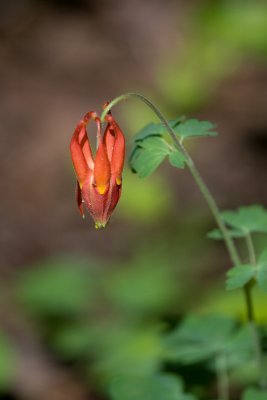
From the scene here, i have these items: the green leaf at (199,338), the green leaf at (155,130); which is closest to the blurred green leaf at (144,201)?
the green leaf at (199,338)

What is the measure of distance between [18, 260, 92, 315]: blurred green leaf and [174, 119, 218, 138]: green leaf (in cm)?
249

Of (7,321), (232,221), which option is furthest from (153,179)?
(232,221)

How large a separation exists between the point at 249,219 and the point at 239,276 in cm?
35

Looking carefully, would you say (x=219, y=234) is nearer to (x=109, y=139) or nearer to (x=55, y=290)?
(x=109, y=139)

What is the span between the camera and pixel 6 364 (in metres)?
4.50

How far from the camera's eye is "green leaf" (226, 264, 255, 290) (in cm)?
228

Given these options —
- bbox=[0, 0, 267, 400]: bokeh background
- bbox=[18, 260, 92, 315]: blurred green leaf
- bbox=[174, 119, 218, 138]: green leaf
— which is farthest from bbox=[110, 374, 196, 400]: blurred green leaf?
bbox=[18, 260, 92, 315]: blurred green leaf

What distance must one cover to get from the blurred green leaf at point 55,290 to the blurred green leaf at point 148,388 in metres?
2.13

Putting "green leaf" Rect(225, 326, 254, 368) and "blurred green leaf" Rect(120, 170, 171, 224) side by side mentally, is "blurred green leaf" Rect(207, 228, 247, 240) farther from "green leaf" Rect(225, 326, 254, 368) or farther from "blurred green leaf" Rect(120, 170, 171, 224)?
"blurred green leaf" Rect(120, 170, 171, 224)

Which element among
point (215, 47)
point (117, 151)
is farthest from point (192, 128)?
point (215, 47)

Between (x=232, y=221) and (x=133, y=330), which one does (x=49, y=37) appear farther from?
(x=232, y=221)

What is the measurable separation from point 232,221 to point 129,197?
10.7 ft

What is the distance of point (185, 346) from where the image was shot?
9.38 ft

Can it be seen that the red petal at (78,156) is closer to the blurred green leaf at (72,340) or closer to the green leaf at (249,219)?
the green leaf at (249,219)
